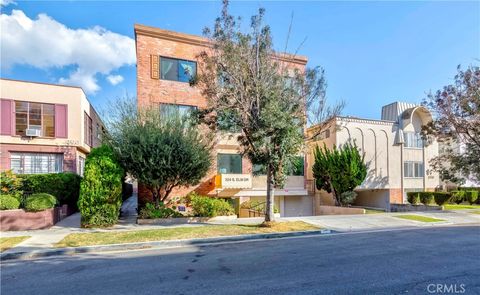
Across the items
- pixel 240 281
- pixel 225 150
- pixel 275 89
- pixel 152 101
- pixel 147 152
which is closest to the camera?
pixel 240 281

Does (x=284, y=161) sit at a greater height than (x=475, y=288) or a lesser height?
greater

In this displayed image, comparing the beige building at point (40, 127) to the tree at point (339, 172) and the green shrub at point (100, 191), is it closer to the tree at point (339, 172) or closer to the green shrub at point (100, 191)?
the green shrub at point (100, 191)

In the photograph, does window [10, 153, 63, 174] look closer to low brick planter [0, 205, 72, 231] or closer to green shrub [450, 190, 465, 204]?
low brick planter [0, 205, 72, 231]

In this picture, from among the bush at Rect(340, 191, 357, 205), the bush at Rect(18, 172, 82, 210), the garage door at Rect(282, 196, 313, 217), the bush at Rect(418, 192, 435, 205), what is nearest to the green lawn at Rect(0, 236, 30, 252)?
the bush at Rect(18, 172, 82, 210)

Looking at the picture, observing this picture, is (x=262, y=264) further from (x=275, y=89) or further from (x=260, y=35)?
(x=260, y=35)

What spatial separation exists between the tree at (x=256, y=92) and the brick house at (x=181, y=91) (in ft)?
17.8

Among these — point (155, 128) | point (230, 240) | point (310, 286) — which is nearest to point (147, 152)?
point (155, 128)

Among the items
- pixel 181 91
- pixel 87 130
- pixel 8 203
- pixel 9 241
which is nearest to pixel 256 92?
pixel 181 91

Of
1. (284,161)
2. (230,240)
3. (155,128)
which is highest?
(155,128)

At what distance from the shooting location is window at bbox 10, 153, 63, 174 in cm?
2078

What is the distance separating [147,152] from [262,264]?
26.7ft

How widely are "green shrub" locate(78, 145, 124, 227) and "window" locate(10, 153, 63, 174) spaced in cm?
1130

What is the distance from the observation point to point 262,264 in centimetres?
698

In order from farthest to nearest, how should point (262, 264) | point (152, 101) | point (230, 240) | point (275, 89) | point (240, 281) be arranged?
point (152, 101)
point (275, 89)
point (230, 240)
point (262, 264)
point (240, 281)
